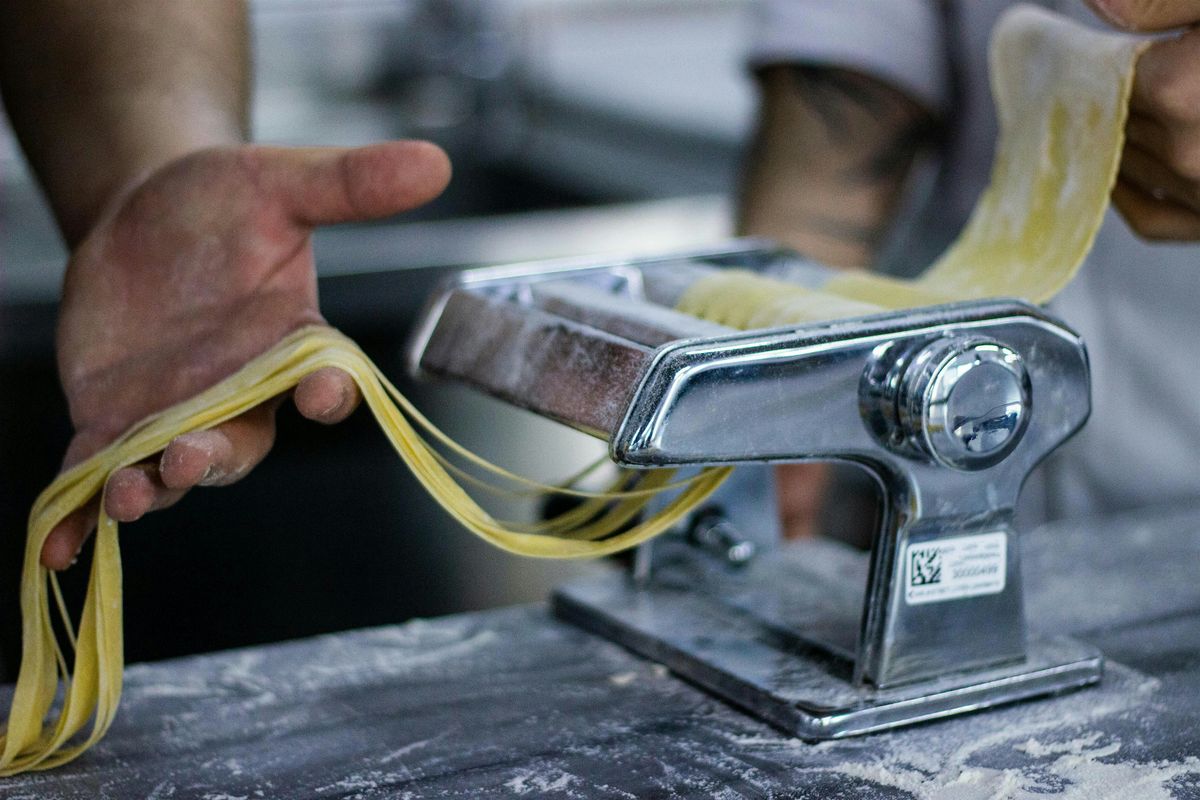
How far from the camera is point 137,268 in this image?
2.82 feet

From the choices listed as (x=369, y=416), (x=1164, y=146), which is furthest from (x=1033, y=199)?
(x=369, y=416)

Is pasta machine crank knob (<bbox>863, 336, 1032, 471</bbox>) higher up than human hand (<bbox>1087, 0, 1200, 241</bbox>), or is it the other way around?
human hand (<bbox>1087, 0, 1200, 241</bbox>)

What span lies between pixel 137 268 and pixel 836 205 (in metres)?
0.84

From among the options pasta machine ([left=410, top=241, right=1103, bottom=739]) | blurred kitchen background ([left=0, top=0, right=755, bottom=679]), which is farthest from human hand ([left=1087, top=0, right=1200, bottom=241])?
blurred kitchen background ([left=0, top=0, right=755, bottom=679])

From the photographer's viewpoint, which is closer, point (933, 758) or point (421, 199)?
point (933, 758)

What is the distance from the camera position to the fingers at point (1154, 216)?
918 mm

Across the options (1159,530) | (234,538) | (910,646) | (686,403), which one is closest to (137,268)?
(686,403)

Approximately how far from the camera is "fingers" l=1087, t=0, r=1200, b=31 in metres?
0.78

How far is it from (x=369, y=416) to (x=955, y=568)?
1.56 m

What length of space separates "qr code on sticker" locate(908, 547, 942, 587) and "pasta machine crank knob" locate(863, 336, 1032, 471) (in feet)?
0.17

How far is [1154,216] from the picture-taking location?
932mm

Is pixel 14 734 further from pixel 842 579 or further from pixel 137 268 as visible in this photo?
pixel 842 579

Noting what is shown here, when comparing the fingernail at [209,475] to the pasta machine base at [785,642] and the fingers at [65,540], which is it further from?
the pasta machine base at [785,642]

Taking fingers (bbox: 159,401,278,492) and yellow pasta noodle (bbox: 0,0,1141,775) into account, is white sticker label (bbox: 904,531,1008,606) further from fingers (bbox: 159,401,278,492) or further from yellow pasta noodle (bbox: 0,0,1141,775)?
fingers (bbox: 159,401,278,492)
